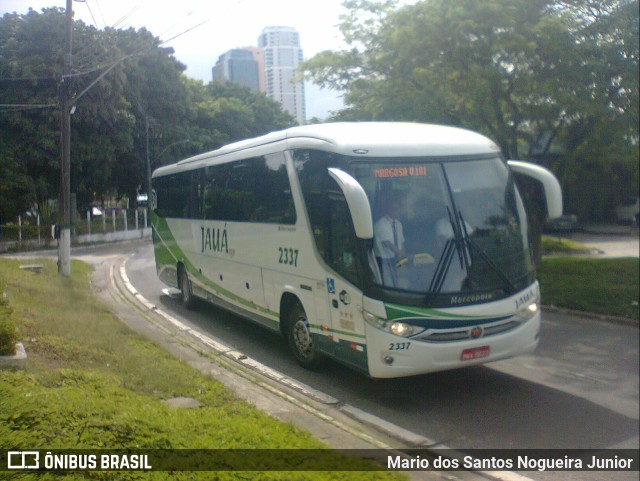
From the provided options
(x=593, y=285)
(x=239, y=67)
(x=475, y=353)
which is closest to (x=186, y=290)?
(x=239, y=67)

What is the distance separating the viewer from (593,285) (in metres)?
15.6

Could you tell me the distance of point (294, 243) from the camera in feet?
28.6

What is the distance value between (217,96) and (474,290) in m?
7.63

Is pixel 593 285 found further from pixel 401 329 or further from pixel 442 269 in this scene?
pixel 401 329

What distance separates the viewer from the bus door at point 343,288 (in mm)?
7316

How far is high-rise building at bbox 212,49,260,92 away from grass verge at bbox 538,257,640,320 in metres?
8.50

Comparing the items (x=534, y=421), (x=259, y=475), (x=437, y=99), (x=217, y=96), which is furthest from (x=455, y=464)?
(x=437, y=99)

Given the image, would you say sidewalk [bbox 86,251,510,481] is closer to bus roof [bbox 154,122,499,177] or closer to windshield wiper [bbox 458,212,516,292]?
windshield wiper [bbox 458,212,516,292]

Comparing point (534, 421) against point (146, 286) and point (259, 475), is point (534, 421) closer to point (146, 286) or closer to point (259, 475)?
point (259, 475)

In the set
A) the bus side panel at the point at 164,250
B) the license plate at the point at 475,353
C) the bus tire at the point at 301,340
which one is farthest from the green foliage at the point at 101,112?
the license plate at the point at 475,353

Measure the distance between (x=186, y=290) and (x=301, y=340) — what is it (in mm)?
5199

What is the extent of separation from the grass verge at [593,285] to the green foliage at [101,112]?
7.87 metres

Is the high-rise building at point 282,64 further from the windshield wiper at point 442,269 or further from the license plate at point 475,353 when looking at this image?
the license plate at point 475,353

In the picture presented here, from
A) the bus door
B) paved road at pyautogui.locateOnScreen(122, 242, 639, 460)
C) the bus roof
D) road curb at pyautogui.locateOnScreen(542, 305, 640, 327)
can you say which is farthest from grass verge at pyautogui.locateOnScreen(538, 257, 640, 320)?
the bus door
